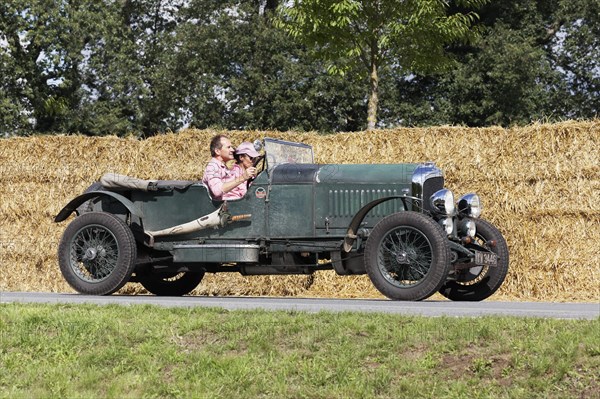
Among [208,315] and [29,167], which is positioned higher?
[29,167]

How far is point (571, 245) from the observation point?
14.5 m

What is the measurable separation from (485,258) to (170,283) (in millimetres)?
4744

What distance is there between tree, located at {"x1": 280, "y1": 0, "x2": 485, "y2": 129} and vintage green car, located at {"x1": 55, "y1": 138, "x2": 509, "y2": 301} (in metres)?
10.8

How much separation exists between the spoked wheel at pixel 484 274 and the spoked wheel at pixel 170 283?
11.8ft

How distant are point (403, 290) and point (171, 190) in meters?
3.38

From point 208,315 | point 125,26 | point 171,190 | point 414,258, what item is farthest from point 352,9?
point 125,26

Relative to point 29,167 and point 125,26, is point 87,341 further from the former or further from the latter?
point 125,26

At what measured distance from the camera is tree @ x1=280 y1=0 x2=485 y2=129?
23.1 meters

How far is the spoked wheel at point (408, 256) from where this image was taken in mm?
10172

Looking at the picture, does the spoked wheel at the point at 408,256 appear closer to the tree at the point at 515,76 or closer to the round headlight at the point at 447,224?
the round headlight at the point at 447,224

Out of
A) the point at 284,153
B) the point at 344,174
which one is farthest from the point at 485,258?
the point at 284,153

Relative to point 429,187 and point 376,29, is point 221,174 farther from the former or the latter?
point 376,29

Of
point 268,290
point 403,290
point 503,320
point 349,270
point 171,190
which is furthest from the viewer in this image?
point 268,290

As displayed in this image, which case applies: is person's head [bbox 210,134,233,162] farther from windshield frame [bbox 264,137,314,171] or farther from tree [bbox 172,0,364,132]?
tree [bbox 172,0,364,132]
